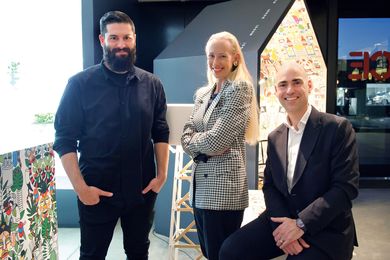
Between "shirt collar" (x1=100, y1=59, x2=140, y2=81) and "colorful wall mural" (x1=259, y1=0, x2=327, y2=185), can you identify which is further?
"colorful wall mural" (x1=259, y1=0, x2=327, y2=185)

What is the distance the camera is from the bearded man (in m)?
1.76

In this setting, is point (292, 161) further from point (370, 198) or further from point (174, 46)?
A: point (370, 198)

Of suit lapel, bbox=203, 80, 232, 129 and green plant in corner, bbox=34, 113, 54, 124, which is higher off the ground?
suit lapel, bbox=203, 80, 232, 129

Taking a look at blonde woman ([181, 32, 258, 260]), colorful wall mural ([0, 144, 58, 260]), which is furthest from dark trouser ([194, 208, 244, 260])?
colorful wall mural ([0, 144, 58, 260])

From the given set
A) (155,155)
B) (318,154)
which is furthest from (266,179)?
(155,155)

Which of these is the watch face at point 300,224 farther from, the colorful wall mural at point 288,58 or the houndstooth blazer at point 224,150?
the colorful wall mural at point 288,58

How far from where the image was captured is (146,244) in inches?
77.4

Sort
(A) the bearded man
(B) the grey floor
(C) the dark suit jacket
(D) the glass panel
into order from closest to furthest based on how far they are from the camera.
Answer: (C) the dark suit jacket → (A) the bearded man → (B) the grey floor → (D) the glass panel

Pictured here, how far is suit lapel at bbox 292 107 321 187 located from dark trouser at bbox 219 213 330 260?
0.99ft

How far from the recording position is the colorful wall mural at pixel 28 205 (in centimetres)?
142

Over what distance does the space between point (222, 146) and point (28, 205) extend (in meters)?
0.91

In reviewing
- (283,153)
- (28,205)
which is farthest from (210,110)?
(28,205)

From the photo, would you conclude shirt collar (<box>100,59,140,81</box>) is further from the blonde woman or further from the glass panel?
the glass panel

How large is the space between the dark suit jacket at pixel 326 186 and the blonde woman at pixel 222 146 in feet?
0.78
